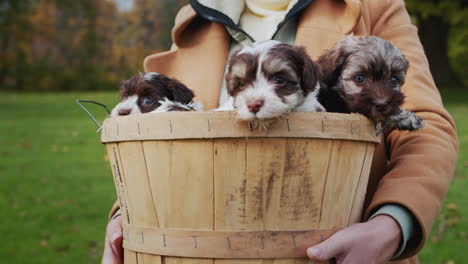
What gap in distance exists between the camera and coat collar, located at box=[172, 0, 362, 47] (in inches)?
128

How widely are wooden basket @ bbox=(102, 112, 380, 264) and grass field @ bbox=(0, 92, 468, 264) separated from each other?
5255mm

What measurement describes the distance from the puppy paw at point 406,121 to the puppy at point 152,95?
145 cm

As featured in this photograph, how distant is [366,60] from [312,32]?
1.97 feet

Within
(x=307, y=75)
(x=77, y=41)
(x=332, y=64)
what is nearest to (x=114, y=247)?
(x=307, y=75)

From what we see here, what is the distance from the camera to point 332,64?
3.21 meters

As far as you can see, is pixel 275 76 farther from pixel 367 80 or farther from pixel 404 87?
pixel 404 87

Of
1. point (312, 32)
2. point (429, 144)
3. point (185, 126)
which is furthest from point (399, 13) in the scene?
point (185, 126)

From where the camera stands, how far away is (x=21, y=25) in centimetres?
3631

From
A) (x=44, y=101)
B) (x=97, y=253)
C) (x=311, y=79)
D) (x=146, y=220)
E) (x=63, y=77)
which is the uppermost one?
(x=311, y=79)

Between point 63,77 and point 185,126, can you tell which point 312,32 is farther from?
point 63,77

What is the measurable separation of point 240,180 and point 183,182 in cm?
27

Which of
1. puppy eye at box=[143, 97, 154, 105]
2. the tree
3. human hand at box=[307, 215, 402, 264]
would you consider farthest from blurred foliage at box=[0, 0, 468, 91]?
human hand at box=[307, 215, 402, 264]

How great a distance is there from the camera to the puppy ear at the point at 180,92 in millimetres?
3713

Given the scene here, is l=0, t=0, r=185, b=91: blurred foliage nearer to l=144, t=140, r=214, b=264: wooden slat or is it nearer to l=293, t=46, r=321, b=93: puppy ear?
l=293, t=46, r=321, b=93: puppy ear
